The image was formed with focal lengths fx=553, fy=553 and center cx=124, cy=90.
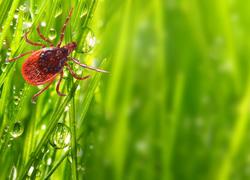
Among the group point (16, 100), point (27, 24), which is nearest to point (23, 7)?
point (27, 24)

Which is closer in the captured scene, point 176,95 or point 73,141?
point 73,141

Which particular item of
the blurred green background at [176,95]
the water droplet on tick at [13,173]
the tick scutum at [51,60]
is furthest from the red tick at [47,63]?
the blurred green background at [176,95]

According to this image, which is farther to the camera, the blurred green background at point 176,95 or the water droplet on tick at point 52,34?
the blurred green background at point 176,95

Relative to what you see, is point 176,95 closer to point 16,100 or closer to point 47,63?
point 47,63

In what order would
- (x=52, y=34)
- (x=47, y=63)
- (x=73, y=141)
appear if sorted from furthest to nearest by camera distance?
(x=47, y=63) → (x=52, y=34) → (x=73, y=141)

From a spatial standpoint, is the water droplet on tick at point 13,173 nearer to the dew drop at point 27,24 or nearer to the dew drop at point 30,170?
the dew drop at point 30,170

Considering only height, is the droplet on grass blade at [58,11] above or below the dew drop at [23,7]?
above

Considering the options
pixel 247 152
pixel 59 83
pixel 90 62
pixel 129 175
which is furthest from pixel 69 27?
pixel 247 152
